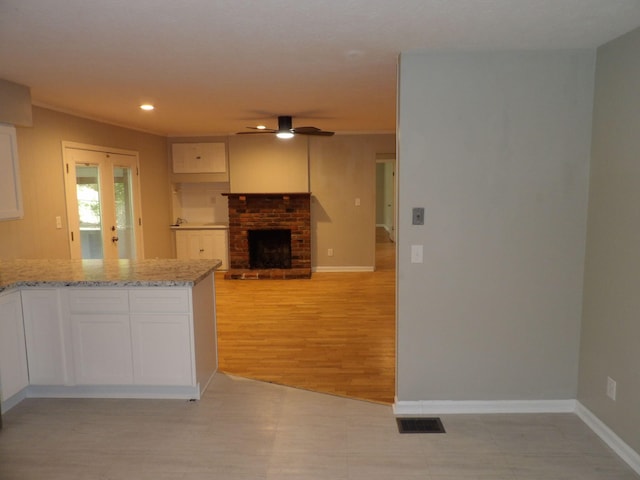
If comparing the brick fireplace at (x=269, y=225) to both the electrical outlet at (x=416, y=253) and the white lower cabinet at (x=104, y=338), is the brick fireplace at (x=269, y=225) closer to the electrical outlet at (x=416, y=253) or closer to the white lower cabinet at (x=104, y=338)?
the white lower cabinet at (x=104, y=338)

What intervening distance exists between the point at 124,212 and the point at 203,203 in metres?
1.98

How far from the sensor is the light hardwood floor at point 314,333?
139 inches

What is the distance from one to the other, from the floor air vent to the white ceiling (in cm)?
226

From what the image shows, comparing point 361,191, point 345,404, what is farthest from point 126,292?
point 361,191

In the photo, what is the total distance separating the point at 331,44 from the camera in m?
2.53

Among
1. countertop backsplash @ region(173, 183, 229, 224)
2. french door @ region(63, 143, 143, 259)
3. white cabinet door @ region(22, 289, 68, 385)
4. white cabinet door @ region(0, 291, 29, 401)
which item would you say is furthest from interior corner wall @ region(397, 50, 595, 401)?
countertop backsplash @ region(173, 183, 229, 224)

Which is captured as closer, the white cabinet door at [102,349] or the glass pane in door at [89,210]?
the white cabinet door at [102,349]

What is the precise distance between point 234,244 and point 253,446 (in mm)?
4977

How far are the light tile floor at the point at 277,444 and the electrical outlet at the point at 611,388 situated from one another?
0.93ft

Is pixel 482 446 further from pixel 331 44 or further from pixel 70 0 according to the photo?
pixel 70 0

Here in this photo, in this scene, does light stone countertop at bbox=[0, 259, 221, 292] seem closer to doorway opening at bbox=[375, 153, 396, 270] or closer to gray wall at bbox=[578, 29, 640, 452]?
gray wall at bbox=[578, 29, 640, 452]

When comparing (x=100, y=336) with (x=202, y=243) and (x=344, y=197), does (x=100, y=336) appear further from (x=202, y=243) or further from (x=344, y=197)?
(x=344, y=197)

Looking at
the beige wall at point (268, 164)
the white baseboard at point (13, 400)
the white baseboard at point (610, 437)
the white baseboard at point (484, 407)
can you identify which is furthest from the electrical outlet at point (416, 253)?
the beige wall at point (268, 164)

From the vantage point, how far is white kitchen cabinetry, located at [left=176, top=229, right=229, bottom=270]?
294 inches
